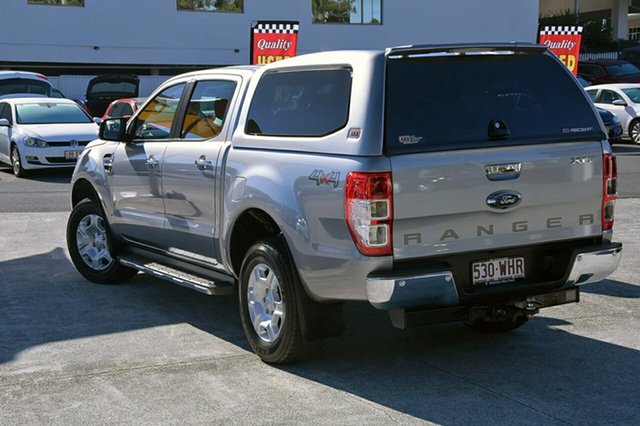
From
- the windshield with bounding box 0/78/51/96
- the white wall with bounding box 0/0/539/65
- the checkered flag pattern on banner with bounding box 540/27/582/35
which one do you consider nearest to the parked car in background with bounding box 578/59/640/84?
the white wall with bounding box 0/0/539/65

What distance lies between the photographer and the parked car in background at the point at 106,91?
2678 centimetres

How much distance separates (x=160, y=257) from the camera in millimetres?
7777

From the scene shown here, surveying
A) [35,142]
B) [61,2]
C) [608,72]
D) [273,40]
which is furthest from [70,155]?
[608,72]

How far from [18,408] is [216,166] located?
210cm

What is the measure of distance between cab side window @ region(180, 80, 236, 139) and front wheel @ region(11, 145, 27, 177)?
11.8 m

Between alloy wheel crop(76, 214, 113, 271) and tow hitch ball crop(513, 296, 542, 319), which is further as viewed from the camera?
alloy wheel crop(76, 214, 113, 271)

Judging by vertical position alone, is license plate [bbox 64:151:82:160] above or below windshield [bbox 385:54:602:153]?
below

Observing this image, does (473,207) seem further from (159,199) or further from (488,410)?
(159,199)

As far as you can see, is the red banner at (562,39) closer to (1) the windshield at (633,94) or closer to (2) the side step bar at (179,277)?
(1) the windshield at (633,94)

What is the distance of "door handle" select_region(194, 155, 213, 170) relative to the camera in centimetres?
681

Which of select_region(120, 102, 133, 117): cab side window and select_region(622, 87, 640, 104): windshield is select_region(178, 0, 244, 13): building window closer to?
select_region(120, 102, 133, 117): cab side window

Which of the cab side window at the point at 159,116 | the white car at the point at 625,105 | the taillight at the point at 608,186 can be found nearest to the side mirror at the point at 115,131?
the cab side window at the point at 159,116

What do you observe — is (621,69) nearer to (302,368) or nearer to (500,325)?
(500,325)

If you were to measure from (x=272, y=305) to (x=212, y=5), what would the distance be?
30411 millimetres
